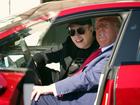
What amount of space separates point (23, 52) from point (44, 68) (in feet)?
1.11

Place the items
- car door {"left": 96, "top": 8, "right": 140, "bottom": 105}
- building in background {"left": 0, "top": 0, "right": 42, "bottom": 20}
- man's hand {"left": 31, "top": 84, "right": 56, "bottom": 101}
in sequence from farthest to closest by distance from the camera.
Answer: building in background {"left": 0, "top": 0, "right": 42, "bottom": 20} < man's hand {"left": 31, "top": 84, "right": 56, "bottom": 101} < car door {"left": 96, "top": 8, "right": 140, "bottom": 105}

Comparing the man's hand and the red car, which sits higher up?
the red car

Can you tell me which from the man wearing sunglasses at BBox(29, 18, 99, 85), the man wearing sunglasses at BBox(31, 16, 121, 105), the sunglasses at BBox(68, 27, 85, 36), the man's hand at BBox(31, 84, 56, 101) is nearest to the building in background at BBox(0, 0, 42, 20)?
the man wearing sunglasses at BBox(29, 18, 99, 85)

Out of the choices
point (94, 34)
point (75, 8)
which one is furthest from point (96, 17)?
point (94, 34)

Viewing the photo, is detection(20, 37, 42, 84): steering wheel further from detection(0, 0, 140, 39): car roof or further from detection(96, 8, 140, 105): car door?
detection(96, 8, 140, 105): car door

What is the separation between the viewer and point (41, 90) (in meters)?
3.62

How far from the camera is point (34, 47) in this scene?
169 inches

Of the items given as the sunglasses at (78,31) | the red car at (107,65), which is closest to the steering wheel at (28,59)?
the red car at (107,65)

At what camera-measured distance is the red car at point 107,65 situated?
130 inches

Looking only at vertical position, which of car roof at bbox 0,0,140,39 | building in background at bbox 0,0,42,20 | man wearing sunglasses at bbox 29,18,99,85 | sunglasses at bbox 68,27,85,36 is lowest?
building in background at bbox 0,0,42,20

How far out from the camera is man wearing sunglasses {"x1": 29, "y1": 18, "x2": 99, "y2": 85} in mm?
4082

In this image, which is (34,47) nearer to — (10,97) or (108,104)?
(10,97)

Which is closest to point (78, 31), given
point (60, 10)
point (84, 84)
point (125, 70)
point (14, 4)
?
point (60, 10)

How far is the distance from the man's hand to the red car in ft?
0.18
